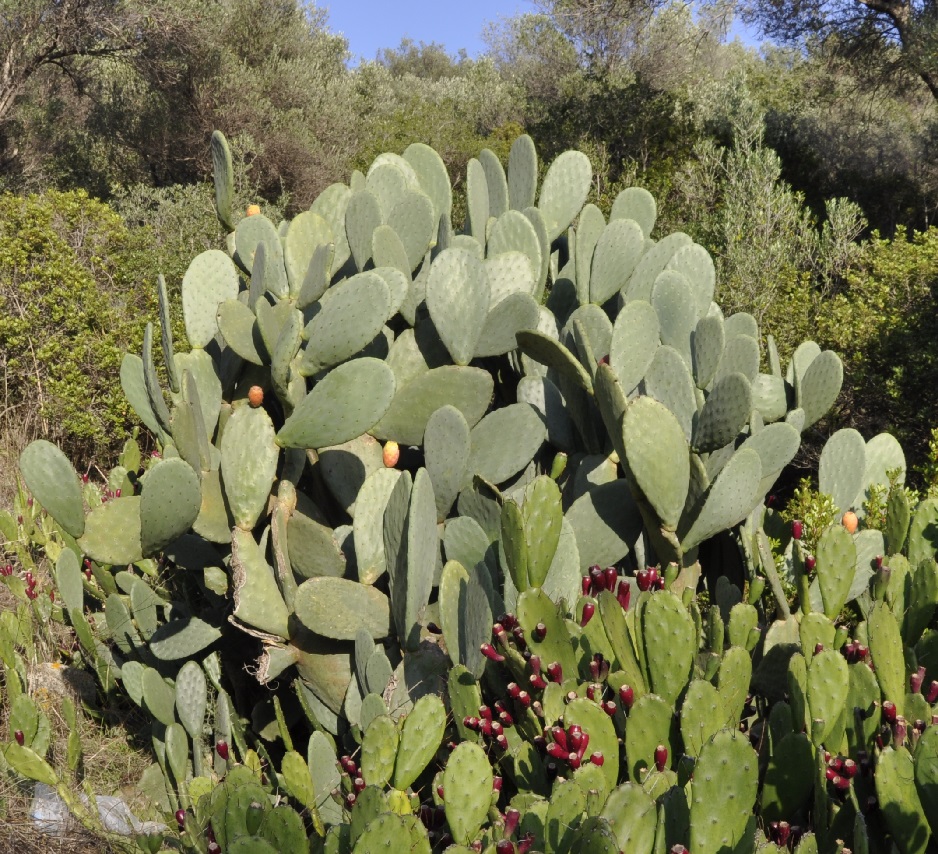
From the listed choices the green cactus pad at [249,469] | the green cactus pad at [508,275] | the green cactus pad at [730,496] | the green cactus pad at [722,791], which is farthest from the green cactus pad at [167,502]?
the green cactus pad at [722,791]

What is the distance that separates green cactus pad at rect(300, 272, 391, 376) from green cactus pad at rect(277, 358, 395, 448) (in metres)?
0.11

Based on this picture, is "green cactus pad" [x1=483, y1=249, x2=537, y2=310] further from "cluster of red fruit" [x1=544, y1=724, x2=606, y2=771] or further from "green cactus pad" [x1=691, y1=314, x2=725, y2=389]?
"cluster of red fruit" [x1=544, y1=724, x2=606, y2=771]

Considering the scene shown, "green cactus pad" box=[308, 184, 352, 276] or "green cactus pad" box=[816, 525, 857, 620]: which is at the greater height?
"green cactus pad" box=[308, 184, 352, 276]

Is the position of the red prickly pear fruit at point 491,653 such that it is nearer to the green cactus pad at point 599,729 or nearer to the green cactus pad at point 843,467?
the green cactus pad at point 599,729

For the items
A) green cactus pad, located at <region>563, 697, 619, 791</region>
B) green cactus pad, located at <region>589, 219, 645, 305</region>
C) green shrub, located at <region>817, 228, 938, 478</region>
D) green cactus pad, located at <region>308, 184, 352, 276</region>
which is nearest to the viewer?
green cactus pad, located at <region>563, 697, 619, 791</region>

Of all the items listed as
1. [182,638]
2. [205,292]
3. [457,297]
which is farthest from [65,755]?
[457,297]

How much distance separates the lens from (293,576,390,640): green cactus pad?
2.23m

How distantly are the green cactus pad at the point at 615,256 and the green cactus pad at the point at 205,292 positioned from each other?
1.14m

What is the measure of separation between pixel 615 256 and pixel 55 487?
5.76 feet

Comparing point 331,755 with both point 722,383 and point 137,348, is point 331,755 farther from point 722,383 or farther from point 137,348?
point 137,348

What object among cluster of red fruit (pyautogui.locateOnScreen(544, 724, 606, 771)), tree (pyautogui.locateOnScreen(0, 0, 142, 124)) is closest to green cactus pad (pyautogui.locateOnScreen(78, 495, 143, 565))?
cluster of red fruit (pyautogui.locateOnScreen(544, 724, 606, 771))

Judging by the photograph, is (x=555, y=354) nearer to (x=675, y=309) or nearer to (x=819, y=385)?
(x=675, y=309)

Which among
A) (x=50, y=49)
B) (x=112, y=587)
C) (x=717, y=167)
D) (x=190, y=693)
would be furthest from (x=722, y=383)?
(x=50, y=49)

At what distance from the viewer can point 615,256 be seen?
116 inches
